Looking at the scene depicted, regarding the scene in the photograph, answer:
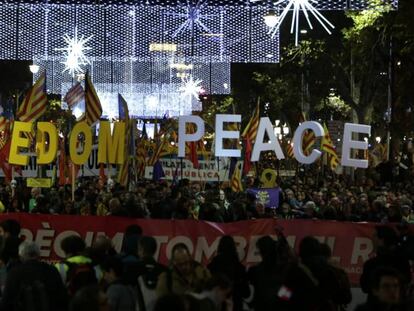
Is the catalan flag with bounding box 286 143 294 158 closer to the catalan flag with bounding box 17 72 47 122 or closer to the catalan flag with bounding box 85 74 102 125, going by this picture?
the catalan flag with bounding box 85 74 102 125

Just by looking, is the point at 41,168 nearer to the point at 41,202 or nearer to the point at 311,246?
the point at 41,202

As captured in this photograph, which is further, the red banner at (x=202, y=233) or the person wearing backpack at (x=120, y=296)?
the red banner at (x=202, y=233)

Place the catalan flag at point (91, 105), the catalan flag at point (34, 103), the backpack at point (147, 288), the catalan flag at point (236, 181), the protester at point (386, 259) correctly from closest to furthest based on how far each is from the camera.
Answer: the backpack at point (147, 288) → the protester at point (386, 259) → the catalan flag at point (34, 103) → the catalan flag at point (91, 105) → the catalan flag at point (236, 181)

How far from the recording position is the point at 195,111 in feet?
154

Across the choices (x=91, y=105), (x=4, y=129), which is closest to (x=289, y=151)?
(x=4, y=129)

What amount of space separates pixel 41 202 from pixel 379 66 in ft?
79.3

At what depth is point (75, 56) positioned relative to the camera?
34.8m

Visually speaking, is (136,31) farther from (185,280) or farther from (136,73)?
(185,280)

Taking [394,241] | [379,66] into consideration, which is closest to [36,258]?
[394,241]

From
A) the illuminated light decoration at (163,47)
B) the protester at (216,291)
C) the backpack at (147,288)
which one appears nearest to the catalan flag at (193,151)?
the illuminated light decoration at (163,47)

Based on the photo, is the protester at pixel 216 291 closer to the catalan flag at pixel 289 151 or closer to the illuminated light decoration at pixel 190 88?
the catalan flag at pixel 289 151

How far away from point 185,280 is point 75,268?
957mm

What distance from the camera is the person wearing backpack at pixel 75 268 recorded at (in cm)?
826

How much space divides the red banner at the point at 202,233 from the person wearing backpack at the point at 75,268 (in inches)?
201
